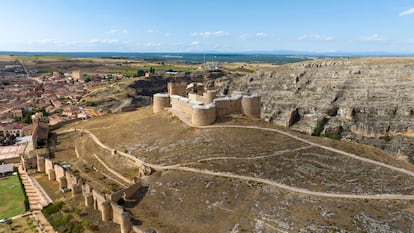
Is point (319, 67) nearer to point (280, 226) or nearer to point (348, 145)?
point (348, 145)

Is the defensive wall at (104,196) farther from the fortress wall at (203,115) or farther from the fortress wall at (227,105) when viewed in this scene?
the fortress wall at (227,105)

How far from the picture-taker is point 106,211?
84.9ft

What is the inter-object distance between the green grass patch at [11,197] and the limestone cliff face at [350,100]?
5401 cm

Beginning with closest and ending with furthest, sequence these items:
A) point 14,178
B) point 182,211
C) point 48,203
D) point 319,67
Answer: point 182,211 → point 48,203 → point 14,178 → point 319,67

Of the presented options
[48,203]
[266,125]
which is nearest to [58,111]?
[48,203]

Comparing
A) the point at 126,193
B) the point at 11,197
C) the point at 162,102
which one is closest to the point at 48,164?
the point at 11,197

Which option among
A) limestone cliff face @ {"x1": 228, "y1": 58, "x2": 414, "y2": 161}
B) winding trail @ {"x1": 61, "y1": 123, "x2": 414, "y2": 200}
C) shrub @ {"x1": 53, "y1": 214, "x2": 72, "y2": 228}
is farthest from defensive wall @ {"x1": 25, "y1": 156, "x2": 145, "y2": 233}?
limestone cliff face @ {"x1": 228, "y1": 58, "x2": 414, "y2": 161}

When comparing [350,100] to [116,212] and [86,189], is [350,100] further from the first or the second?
[116,212]

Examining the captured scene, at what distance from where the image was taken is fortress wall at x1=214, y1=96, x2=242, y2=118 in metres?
41.5

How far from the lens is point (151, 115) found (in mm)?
47375

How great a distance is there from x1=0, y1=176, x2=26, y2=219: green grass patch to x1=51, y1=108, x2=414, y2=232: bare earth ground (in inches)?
243

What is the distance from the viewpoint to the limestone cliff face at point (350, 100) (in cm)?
6600

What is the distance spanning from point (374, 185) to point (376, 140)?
40.3 m

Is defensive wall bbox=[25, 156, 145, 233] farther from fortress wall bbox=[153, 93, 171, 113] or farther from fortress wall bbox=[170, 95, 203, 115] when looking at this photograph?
fortress wall bbox=[153, 93, 171, 113]
